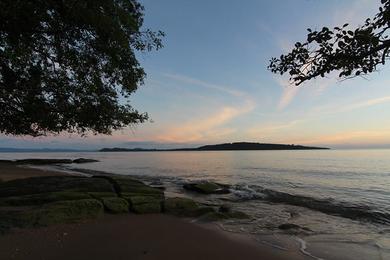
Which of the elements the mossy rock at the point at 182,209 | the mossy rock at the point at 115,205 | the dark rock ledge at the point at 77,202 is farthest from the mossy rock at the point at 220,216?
the mossy rock at the point at 115,205

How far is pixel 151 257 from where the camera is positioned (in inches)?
347

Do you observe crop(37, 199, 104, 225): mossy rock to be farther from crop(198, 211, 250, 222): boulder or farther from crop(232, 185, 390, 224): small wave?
crop(232, 185, 390, 224): small wave

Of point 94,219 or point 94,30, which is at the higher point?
point 94,30

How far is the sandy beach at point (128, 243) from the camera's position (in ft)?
29.2

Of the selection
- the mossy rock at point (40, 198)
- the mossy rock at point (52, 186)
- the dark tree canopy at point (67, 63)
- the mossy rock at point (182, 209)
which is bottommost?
the mossy rock at point (182, 209)

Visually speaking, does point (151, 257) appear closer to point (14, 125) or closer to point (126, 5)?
point (126, 5)

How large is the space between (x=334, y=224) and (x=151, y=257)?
8.96m

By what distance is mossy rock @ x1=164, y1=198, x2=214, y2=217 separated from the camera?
15156 millimetres

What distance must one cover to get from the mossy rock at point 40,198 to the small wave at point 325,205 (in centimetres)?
1154

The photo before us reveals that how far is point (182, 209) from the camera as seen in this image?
15.5 m

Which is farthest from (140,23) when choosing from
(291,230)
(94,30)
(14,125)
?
(291,230)

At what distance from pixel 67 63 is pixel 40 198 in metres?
5.09

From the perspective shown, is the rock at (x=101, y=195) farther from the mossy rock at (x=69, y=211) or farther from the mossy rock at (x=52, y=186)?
the mossy rock at (x=69, y=211)

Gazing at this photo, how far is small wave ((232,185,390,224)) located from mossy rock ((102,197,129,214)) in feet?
31.6
